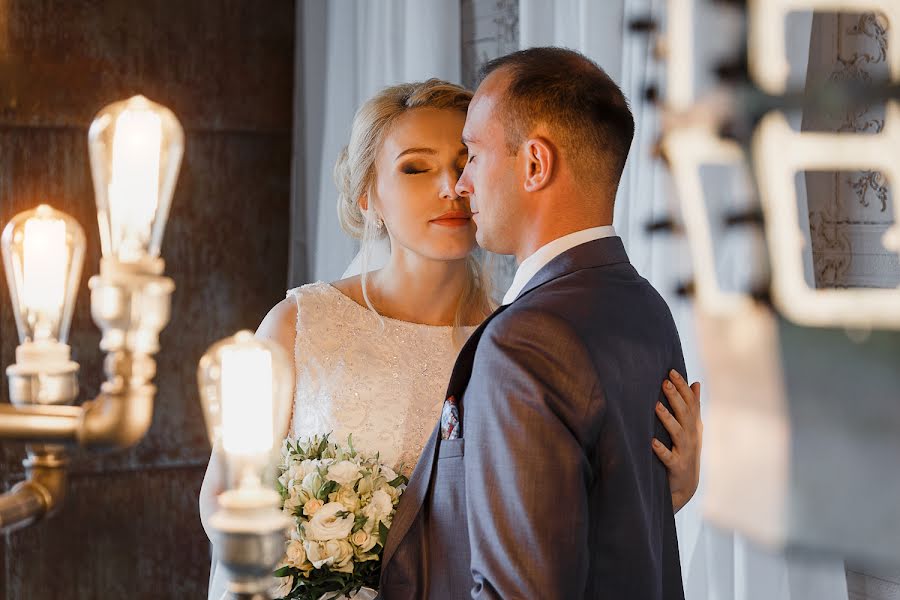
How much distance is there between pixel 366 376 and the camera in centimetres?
241

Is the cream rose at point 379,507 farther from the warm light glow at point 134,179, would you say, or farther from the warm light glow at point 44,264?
the warm light glow at point 134,179

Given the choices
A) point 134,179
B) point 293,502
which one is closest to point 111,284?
point 134,179

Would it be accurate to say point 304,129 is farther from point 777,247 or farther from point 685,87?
point 777,247

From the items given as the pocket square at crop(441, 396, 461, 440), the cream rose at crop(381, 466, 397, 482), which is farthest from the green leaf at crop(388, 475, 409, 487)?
the pocket square at crop(441, 396, 461, 440)

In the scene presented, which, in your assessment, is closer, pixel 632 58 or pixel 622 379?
pixel 622 379

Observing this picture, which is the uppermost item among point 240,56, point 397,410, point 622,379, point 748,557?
point 240,56

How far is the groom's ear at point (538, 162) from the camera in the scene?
1.59m

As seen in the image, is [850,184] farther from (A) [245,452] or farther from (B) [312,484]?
(A) [245,452]

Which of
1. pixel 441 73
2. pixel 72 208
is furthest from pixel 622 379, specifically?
pixel 72 208

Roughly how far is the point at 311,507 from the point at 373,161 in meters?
0.91

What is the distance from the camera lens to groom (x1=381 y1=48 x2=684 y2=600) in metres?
1.35

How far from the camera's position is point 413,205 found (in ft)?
7.35

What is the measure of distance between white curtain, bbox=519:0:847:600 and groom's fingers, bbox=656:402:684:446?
1.74 ft

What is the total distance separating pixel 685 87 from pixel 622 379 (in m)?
1.00
